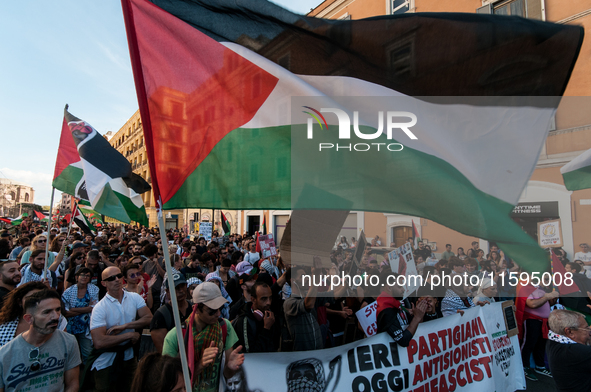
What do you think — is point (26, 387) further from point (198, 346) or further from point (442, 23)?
point (442, 23)

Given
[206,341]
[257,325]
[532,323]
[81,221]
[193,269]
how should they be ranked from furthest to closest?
[81,221]
[193,269]
[532,323]
[257,325]
[206,341]

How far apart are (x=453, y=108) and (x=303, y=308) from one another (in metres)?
2.37

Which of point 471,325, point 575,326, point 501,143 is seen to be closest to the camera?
point 501,143

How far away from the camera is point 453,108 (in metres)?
2.63

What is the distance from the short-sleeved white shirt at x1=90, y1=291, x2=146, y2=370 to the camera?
3.43 metres

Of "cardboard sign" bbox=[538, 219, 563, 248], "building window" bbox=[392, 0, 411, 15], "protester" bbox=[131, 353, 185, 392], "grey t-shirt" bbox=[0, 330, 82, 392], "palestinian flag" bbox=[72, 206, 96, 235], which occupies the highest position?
"building window" bbox=[392, 0, 411, 15]

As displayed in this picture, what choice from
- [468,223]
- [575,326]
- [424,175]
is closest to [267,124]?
[424,175]

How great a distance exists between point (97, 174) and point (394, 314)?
176 inches

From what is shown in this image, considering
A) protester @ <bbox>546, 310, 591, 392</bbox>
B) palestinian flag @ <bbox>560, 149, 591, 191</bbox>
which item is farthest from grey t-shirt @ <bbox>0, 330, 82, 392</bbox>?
palestinian flag @ <bbox>560, 149, 591, 191</bbox>

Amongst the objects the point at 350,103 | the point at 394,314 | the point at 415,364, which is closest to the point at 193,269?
the point at 394,314

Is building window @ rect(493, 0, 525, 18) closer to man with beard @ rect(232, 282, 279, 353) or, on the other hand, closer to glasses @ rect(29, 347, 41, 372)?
man with beard @ rect(232, 282, 279, 353)

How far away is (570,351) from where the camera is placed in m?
3.08

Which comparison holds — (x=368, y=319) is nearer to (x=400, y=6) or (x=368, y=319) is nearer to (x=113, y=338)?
(x=113, y=338)

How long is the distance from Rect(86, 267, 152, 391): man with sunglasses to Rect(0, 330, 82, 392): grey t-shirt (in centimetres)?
77
